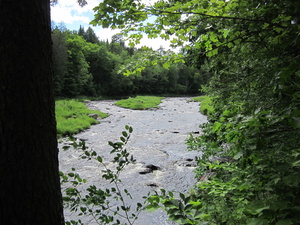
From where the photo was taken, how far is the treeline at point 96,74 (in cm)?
4006

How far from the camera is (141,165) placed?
8766 mm

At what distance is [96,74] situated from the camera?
59531 millimetres

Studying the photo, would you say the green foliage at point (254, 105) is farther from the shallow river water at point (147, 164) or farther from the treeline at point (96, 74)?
the treeline at point (96, 74)

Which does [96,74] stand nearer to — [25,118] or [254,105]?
[254,105]

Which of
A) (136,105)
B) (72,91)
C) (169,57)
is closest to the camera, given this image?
(169,57)

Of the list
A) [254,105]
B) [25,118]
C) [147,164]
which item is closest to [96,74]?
[147,164]

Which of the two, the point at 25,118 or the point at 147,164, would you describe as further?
the point at 147,164

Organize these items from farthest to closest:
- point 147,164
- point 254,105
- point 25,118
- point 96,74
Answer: point 96,74, point 147,164, point 254,105, point 25,118

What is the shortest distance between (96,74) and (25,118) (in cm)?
6100

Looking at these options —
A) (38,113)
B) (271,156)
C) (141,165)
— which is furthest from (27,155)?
(141,165)

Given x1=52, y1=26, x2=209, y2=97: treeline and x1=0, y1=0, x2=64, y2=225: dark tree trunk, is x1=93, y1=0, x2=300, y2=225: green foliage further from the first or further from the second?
x1=52, y1=26, x2=209, y2=97: treeline

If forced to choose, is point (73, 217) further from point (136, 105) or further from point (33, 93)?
point (136, 105)

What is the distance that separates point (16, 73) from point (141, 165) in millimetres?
7940

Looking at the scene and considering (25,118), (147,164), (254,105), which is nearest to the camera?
(25,118)
